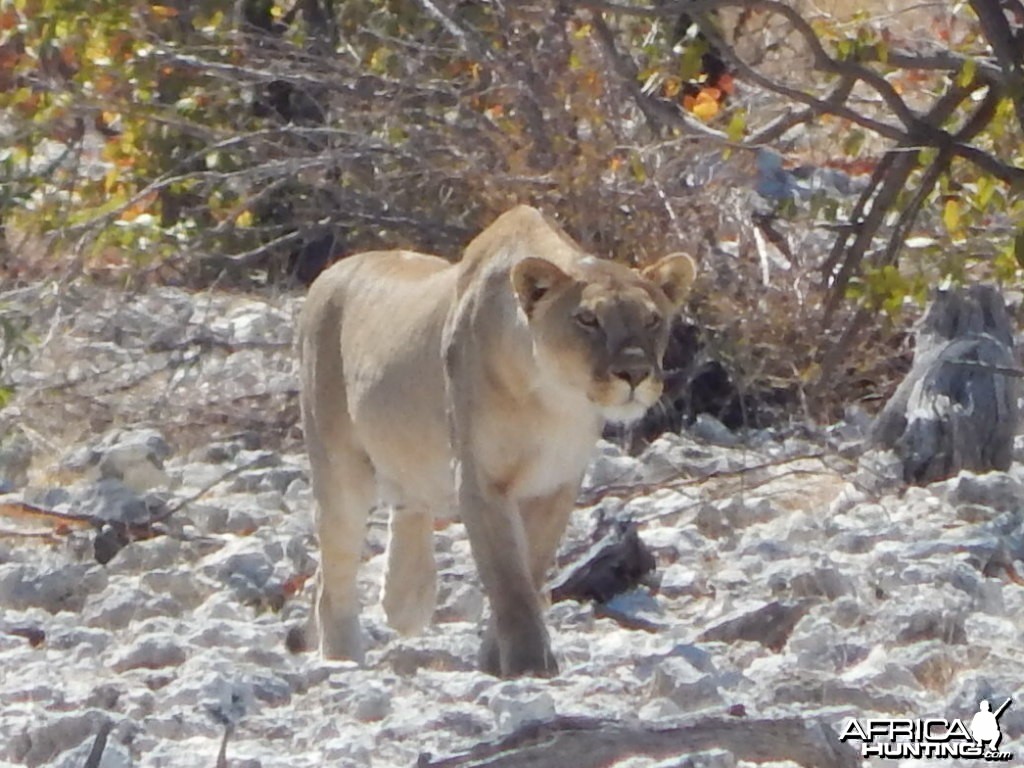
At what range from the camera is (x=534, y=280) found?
6.29 m

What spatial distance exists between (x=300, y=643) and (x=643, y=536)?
132 centimetres

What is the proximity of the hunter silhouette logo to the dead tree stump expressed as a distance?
11.3ft

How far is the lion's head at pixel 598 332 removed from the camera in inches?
241

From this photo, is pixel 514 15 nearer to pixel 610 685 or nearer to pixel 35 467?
pixel 35 467

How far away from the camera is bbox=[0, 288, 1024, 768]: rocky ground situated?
215 inches

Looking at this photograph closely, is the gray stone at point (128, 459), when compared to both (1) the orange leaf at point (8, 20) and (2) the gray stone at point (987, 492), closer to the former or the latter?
(1) the orange leaf at point (8, 20)

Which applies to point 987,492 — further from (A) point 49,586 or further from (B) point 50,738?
(B) point 50,738

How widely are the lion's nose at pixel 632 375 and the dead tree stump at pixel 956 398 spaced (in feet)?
8.41

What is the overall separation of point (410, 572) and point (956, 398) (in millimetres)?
2503

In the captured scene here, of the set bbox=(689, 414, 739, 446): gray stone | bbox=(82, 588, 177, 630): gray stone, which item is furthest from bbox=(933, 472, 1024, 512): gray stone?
bbox=(82, 588, 177, 630): gray stone

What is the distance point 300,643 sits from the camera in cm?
715

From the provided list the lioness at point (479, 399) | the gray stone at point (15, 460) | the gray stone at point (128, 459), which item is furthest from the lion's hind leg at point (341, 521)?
the gray stone at point (15, 460)

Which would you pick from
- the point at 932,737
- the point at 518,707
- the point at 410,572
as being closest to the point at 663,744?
the point at 932,737

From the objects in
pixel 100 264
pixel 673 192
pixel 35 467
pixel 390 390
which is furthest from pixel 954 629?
pixel 100 264
